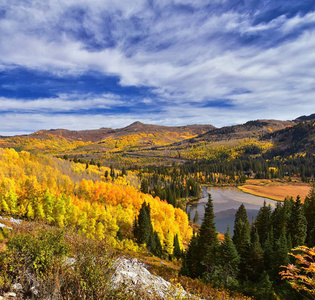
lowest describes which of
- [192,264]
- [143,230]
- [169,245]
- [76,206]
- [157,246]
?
[157,246]

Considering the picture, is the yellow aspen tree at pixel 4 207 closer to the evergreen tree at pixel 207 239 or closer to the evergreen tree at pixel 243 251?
the evergreen tree at pixel 207 239

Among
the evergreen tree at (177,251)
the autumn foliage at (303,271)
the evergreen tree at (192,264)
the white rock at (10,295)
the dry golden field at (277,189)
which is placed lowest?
the dry golden field at (277,189)

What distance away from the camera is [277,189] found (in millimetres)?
161625

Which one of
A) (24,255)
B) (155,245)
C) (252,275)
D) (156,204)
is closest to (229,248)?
(252,275)

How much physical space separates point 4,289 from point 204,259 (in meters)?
28.2

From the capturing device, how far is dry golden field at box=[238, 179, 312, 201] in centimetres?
14277

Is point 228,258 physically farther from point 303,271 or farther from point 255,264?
point 303,271

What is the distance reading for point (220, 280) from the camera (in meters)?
24.8

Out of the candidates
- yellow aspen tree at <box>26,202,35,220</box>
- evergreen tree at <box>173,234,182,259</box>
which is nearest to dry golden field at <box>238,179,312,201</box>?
evergreen tree at <box>173,234,182,259</box>

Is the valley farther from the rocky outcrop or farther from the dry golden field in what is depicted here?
the dry golden field

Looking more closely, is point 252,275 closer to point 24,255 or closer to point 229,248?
point 229,248

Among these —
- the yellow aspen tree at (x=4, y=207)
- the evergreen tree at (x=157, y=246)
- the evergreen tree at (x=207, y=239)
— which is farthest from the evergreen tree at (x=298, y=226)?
the yellow aspen tree at (x=4, y=207)

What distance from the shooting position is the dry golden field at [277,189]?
468ft

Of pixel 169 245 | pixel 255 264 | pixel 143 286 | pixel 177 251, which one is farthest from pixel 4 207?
pixel 255 264
